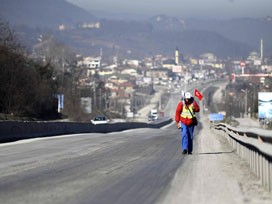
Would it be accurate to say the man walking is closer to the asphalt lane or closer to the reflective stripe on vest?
the reflective stripe on vest

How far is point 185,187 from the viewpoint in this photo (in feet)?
41.1

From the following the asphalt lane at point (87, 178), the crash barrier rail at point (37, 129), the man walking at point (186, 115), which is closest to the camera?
the asphalt lane at point (87, 178)

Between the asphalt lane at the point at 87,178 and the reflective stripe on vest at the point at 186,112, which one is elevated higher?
the reflective stripe on vest at the point at 186,112

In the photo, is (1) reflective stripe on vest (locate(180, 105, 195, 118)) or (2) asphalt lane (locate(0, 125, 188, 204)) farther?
(1) reflective stripe on vest (locate(180, 105, 195, 118))

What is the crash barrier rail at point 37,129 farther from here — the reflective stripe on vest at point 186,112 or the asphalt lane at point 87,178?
Result: the reflective stripe on vest at point 186,112

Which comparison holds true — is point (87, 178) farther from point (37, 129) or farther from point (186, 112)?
point (37, 129)

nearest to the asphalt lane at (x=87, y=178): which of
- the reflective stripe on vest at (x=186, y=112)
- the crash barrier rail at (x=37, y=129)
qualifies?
the reflective stripe on vest at (x=186, y=112)

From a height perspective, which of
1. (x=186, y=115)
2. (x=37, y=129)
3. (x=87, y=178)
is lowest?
(x=87, y=178)

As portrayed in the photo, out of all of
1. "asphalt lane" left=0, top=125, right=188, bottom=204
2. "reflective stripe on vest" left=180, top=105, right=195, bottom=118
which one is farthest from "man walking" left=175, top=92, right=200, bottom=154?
"asphalt lane" left=0, top=125, right=188, bottom=204

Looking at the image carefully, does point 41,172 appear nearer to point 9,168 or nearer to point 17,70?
point 9,168

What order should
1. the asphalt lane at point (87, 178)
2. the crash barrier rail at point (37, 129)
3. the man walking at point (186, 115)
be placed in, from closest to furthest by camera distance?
the asphalt lane at point (87, 178) → the man walking at point (186, 115) → the crash barrier rail at point (37, 129)

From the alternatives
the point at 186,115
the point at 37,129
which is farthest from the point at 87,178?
the point at 37,129

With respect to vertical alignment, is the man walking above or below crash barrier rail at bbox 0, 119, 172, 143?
above

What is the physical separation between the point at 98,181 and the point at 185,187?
1.92 metres
